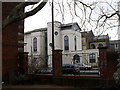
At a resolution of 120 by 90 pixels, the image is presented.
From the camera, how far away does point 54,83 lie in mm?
13352

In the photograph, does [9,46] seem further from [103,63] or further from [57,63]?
[103,63]

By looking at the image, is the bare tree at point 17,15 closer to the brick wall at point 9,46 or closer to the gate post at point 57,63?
the gate post at point 57,63

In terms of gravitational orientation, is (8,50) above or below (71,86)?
above

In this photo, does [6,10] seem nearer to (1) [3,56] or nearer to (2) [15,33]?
(2) [15,33]

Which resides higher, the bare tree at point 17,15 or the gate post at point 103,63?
the bare tree at point 17,15

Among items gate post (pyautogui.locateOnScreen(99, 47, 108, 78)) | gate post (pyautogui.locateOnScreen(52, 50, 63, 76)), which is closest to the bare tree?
gate post (pyautogui.locateOnScreen(99, 47, 108, 78))

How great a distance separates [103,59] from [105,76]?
1.06 meters

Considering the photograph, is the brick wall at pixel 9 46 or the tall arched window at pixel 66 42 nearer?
the brick wall at pixel 9 46

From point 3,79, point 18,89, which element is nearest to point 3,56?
point 3,79

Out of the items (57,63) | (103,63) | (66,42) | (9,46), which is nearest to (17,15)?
(103,63)

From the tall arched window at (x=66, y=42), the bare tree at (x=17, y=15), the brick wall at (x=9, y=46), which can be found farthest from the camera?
the tall arched window at (x=66, y=42)

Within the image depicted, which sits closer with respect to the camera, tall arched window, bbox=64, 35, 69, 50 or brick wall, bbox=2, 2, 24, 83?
brick wall, bbox=2, 2, 24, 83

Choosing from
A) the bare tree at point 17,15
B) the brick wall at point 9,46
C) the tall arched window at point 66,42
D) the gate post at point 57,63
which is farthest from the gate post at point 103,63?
the tall arched window at point 66,42

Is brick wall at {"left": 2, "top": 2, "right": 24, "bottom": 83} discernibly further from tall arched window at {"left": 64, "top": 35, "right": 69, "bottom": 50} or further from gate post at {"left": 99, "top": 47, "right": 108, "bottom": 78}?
tall arched window at {"left": 64, "top": 35, "right": 69, "bottom": 50}
